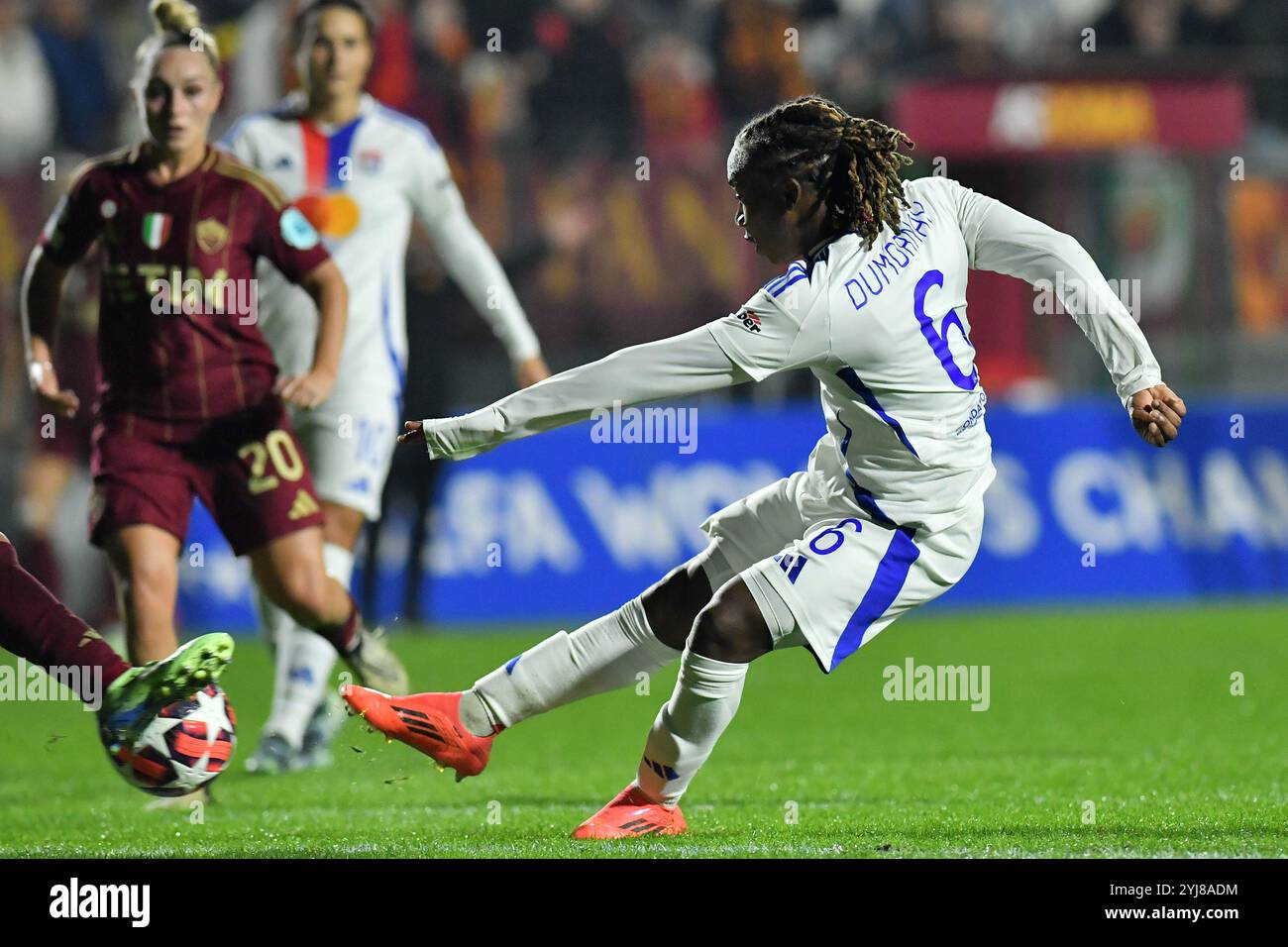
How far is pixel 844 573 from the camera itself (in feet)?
16.0

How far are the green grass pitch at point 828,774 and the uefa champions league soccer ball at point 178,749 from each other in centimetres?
19

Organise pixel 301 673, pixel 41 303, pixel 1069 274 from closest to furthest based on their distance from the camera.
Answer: pixel 1069 274 < pixel 41 303 < pixel 301 673

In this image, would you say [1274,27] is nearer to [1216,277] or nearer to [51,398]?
[1216,277]

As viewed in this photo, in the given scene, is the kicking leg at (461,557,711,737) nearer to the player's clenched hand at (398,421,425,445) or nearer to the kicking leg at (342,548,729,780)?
the kicking leg at (342,548,729,780)

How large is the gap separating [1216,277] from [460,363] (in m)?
5.62

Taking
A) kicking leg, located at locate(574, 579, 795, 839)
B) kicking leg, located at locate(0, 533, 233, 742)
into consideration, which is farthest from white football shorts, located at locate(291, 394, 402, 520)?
kicking leg, located at locate(574, 579, 795, 839)

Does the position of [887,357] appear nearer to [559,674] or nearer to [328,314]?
[559,674]

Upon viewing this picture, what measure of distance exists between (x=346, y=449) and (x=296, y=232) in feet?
4.08

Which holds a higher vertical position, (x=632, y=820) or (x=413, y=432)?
(x=413, y=432)

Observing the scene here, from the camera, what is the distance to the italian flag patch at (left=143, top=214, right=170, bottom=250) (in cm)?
615

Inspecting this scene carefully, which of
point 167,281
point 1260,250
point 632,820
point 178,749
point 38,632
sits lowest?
point 632,820

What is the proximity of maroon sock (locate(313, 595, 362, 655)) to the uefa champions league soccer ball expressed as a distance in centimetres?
126

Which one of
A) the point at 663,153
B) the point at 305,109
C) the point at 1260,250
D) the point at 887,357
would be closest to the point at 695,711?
the point at 887,357
